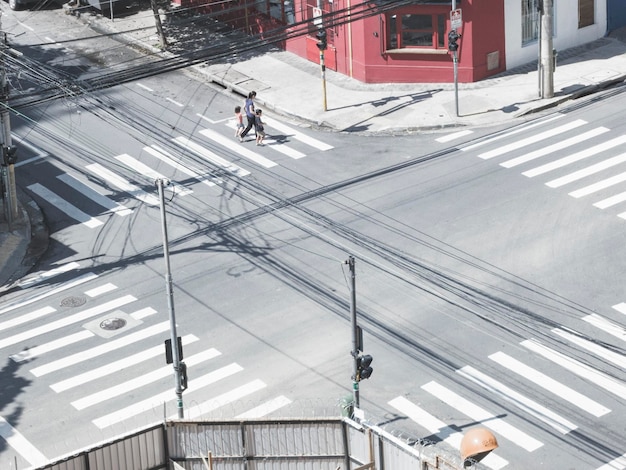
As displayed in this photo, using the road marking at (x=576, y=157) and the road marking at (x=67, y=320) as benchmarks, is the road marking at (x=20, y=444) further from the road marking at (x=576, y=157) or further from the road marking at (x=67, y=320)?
the road marking at (x=576, y=157)

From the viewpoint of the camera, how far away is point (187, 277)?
3350cm

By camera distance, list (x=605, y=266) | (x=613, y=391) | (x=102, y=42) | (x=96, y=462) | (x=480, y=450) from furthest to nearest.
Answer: (x=102, y=42) → (x=605, y=266) → (x=613, y=391) → (x=96, y=462) → (x=480, y=450)

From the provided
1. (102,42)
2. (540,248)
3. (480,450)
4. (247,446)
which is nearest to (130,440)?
(247,446)

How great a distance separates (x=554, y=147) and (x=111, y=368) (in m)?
16.7

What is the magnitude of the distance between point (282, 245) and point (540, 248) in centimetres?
704

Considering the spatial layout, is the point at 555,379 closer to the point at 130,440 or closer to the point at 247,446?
the point at 247,446

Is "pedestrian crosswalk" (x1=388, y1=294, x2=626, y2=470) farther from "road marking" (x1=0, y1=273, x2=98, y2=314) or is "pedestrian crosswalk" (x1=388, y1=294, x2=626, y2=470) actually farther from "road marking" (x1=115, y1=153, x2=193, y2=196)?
"road marking" (x1=115, y1=153, x2=193, y2=196)

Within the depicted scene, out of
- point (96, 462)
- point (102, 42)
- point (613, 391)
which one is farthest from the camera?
point (102, 42)

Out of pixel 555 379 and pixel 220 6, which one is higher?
pixel 220 6

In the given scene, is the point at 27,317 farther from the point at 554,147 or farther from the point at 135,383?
the point at 554,147

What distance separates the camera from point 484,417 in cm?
2686

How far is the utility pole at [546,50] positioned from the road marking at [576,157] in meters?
3.86

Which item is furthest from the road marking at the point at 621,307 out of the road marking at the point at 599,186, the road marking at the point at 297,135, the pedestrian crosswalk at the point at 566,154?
the road marking at the point at 297,135

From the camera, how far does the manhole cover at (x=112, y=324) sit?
31.5 metres
